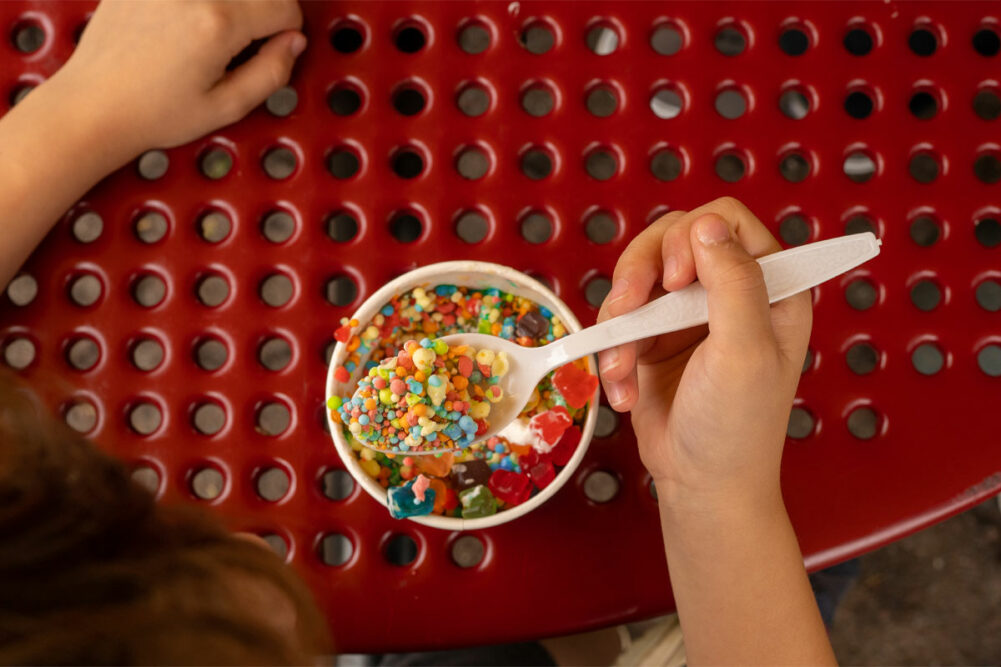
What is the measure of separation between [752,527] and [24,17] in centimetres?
78

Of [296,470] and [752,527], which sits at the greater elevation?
[296,470]

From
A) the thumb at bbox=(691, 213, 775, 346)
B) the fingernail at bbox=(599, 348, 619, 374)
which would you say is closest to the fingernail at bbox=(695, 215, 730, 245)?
the thumb at bbox=(691, 213, 775, 346)

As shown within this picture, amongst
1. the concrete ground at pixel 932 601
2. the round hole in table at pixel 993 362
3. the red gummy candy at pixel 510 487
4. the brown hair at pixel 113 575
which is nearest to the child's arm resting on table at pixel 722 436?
the red gummy candy at pixel 510 487

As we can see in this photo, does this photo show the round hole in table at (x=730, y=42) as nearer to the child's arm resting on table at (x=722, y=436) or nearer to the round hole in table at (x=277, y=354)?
the child's arm resting on table at (x=722, y=436)

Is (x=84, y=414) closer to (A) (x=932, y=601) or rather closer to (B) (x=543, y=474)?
(B) (x=543, y=474)

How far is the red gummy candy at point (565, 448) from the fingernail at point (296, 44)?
415mm

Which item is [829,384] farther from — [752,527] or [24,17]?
[24,17]

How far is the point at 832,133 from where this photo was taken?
638mm

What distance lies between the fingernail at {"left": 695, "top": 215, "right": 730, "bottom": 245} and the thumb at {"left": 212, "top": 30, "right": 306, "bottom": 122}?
390 mm

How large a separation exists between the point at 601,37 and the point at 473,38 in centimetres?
45

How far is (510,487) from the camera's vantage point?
1.93 ft

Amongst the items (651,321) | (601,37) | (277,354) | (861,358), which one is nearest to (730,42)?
(601,37)

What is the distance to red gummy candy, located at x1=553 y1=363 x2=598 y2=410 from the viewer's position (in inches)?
22.4

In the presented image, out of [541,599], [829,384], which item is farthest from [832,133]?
[541,599]
